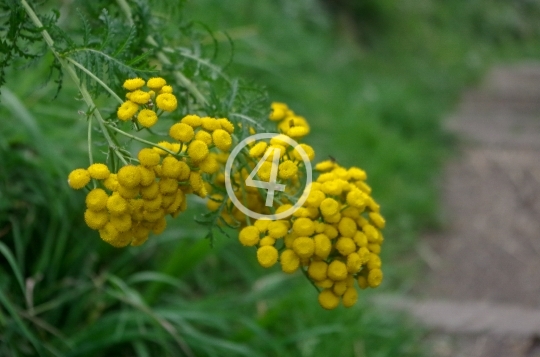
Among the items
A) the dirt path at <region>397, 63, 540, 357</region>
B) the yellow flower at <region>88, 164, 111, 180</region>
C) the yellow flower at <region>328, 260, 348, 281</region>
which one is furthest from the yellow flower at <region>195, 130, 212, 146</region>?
the dirt path at <region>397, 63, 540, 357</region>

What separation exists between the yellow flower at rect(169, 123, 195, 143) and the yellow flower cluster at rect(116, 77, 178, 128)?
0.08 ft

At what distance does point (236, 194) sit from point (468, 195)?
11.3 feet

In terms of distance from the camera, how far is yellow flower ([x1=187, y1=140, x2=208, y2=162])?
2.43ft

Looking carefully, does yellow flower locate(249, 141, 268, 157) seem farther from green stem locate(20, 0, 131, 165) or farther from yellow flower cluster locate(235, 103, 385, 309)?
green stem locate(20, 0, 131, 165)

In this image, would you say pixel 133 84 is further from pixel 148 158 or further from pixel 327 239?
pixel 327 239

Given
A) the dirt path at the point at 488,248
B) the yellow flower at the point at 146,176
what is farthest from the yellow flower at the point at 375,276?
the dirt path at the point at 488,248

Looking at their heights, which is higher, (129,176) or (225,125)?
(225,125)

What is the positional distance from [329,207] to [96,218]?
28cm

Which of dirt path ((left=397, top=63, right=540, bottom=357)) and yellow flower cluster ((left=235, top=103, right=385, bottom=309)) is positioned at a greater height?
dirt path ((left=397, top=63, right=540, bottom=357))

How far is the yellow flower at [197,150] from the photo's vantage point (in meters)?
0.74

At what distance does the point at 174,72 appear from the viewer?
0.96m

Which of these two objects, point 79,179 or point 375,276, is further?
point 375,276

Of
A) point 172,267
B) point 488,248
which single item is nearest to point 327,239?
point 172,267

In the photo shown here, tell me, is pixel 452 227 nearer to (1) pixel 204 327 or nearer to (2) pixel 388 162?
(2) pixel 388 162
